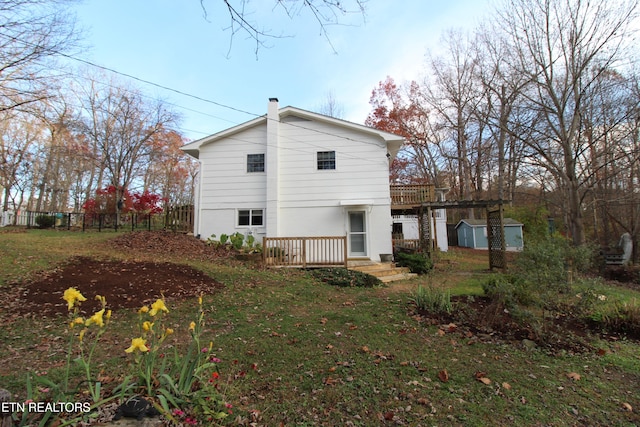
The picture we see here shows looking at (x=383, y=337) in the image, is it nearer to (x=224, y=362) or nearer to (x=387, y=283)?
(x=224, y=362)

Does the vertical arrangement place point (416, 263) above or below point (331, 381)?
above

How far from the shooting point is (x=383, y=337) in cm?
461

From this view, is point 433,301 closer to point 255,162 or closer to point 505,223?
point 255,162

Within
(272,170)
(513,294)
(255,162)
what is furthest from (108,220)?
(513,294)

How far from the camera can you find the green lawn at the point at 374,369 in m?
2.80

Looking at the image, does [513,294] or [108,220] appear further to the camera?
[108,220]

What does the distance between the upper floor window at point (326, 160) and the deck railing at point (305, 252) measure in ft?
11.5

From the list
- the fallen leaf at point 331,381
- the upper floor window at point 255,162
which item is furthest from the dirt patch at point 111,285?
the upper floor window at point 255,162

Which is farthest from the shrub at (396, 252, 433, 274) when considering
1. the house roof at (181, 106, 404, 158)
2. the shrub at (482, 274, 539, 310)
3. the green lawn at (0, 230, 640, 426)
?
the green lawn at (0, 230, 640, 426)

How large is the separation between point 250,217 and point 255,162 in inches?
98.5

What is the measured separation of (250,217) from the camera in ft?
43.9

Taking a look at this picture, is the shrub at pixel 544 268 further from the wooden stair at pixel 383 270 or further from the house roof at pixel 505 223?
the house roof at pixel 505 223

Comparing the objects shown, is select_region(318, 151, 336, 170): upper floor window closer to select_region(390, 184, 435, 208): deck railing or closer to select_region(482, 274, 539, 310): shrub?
select_region(390, 184, 435, 208): deck railing

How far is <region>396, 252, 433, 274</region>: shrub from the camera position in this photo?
11.8 metres
